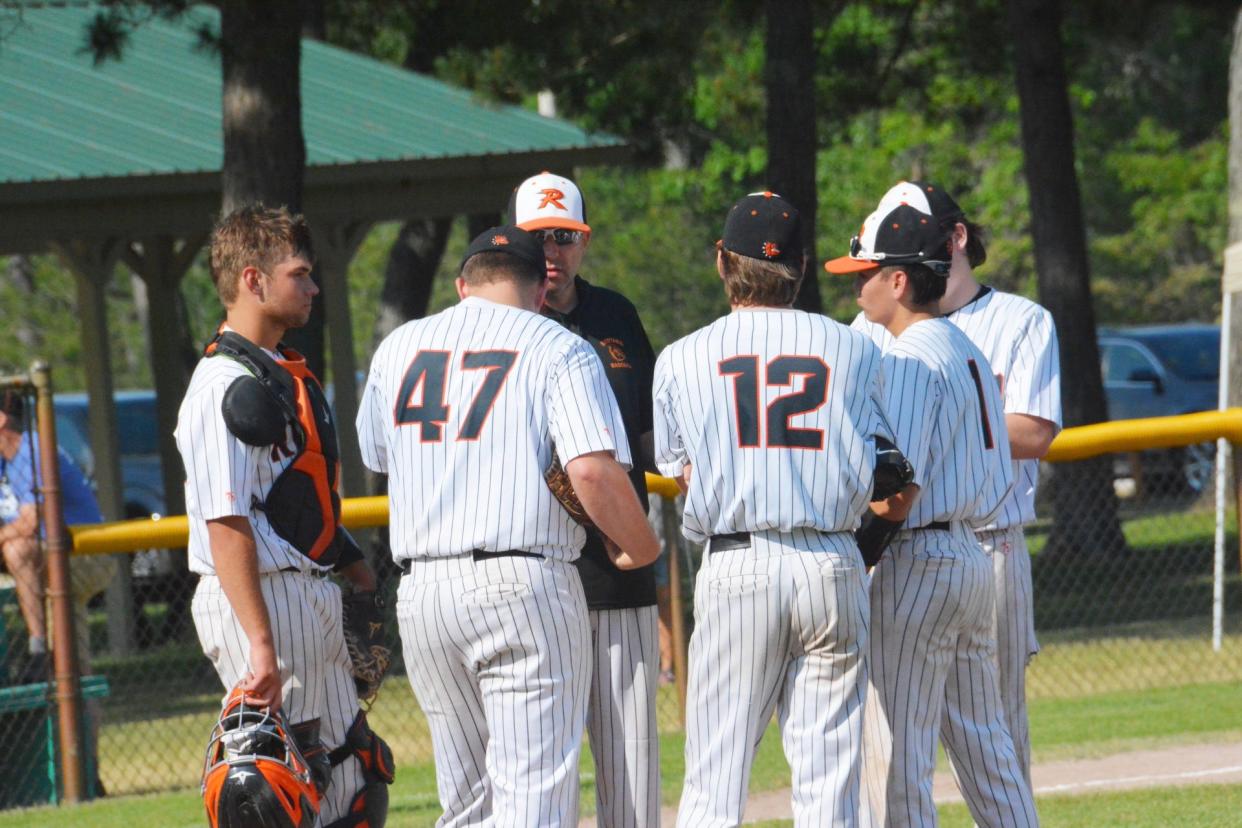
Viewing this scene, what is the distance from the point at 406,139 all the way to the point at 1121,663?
804cm

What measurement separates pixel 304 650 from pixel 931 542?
1.78 metres

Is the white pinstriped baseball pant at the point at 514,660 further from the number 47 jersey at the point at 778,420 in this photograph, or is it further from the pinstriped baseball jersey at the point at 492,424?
the number 47 jersey at the point at 778,420

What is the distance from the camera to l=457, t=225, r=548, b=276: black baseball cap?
16.1 feet

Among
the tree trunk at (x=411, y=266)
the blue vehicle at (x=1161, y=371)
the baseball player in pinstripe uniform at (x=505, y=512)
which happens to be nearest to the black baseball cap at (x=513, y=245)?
the baseball player in pinstripe uniform at (x=505, y=512)

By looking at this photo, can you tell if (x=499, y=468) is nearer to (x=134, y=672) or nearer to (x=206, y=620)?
(x=206, y=620)

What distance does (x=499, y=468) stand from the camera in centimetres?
471

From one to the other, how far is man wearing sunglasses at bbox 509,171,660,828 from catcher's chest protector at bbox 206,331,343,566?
849 mm

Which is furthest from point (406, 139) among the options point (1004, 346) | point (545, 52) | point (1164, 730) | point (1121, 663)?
point (1004, 346)

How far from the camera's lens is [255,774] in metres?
4.53

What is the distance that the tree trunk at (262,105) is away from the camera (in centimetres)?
1095

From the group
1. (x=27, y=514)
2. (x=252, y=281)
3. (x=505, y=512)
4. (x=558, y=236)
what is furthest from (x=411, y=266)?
(x=505, y=512)

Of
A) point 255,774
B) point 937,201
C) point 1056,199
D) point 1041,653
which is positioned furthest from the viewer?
point 1056,199

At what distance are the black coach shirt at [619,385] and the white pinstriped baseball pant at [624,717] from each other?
65 mm

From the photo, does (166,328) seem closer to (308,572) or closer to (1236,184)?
(1236,184)
